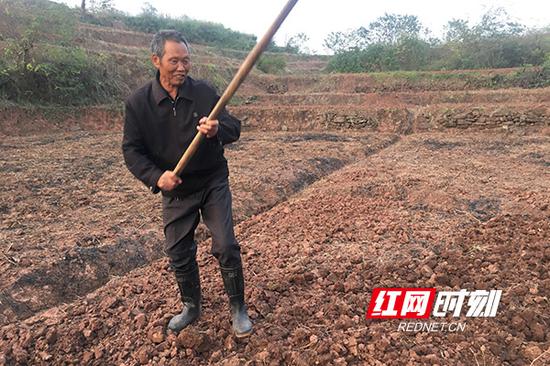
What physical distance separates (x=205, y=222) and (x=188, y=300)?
2.04 ft

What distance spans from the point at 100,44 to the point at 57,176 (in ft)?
51.8

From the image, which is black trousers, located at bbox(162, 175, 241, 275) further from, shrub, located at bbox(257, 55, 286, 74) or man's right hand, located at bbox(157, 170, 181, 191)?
shrub, located at bbox(257, 55, 286, 74)

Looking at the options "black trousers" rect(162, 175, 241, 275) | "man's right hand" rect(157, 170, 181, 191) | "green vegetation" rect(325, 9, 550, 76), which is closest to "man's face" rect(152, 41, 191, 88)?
"man's right hand" rect(157, 170, 181, 191)

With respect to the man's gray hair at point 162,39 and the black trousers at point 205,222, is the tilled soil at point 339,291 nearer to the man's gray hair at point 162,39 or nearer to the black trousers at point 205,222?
the black trousers at point 205,222

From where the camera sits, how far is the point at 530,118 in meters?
12.2

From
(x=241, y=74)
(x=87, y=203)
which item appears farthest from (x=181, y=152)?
(x=87, y=203)

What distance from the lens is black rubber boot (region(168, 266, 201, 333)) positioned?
2.80 metres

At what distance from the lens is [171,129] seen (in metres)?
2.52

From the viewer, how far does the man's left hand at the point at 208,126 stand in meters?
2.26

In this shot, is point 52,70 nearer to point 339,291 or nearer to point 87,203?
point 87,203

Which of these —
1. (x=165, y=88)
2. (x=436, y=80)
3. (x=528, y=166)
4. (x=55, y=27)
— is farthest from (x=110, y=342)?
(x=436, y=80)

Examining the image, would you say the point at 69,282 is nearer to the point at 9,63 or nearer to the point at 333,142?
the point at 333,142

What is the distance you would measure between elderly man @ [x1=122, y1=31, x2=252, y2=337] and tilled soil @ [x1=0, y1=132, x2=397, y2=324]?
1859 millimetres

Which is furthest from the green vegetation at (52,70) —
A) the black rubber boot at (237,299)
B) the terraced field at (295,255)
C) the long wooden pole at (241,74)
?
the black rubber boot at (237,299)
